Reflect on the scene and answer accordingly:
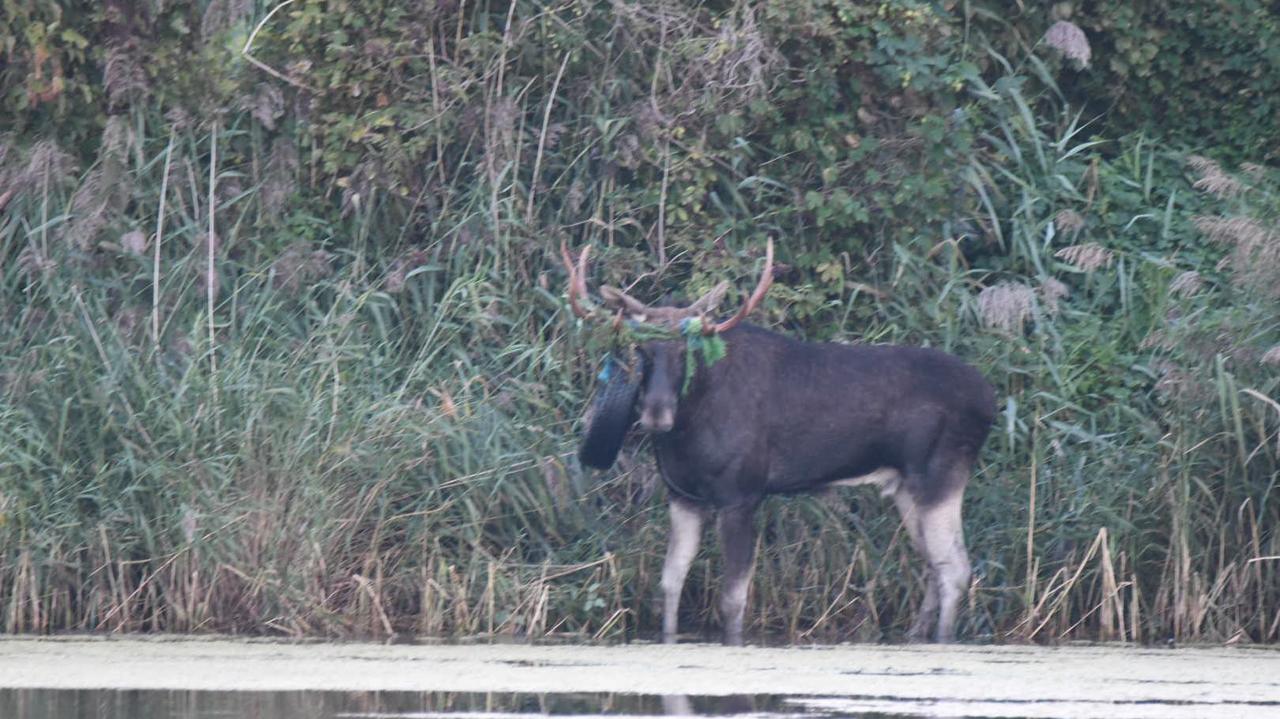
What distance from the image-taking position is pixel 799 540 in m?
10.0

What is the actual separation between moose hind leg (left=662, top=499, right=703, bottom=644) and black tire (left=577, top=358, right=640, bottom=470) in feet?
1.42

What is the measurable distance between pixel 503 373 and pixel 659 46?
7.02ft

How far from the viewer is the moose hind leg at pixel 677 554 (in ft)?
31.1

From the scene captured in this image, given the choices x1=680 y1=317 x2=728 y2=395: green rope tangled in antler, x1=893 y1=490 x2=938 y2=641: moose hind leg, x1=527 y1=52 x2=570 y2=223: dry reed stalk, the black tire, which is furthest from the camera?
x1=527 y1=52 x2=570 y2=223: dry reed stalk

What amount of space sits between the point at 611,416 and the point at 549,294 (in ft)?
4.72

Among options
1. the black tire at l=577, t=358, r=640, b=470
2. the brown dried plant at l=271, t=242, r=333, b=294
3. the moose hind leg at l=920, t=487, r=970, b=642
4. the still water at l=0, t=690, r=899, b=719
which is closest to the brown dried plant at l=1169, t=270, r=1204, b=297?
the moose hind leg at l=920, t=487, r=970, b=642

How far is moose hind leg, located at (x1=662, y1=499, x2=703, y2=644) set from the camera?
949 centimetres

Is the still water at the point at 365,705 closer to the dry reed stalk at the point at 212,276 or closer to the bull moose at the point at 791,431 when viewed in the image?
the bull moose at the point at 791,431

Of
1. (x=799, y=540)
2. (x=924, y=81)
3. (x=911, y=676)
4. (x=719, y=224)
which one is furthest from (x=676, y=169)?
(x=911, y=676)

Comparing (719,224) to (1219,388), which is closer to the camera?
(1219,388)

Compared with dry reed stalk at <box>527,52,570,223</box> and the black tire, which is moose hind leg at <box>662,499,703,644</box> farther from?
dry reed stalk at <box>527,52,570,223</box>

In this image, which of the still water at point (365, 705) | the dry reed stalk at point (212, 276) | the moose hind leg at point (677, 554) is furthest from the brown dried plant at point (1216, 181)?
the dry reed stalk at point (212, 276)

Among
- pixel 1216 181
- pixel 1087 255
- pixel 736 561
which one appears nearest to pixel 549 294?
pixel 736 561

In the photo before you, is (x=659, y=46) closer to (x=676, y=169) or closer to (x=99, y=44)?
(x=676, y=169)
